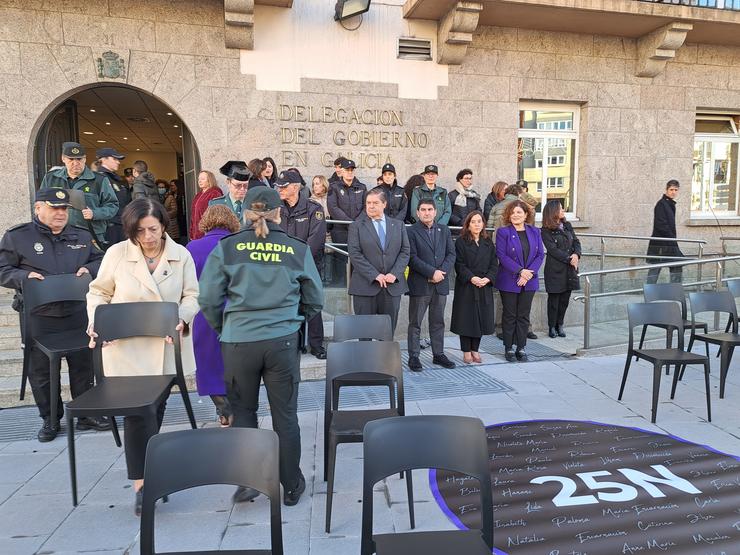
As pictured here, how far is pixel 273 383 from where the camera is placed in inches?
117

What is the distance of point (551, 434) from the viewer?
4.07 meters

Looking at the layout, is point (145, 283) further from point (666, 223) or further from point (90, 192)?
point (666, 223)

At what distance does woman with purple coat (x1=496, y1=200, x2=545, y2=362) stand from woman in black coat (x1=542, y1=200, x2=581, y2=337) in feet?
3.20

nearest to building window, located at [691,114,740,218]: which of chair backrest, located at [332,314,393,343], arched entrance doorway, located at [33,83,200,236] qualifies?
chair backrest, located at [332,314,393,343]

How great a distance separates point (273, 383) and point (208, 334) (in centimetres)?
101

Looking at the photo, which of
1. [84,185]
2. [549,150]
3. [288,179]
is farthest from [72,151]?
[549,150]

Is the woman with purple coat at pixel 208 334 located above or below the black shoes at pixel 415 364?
above

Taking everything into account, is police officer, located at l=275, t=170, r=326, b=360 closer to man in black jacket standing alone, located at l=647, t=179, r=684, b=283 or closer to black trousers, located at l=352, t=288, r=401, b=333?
black trousers, located at l=352, t=288, r=401, b=333

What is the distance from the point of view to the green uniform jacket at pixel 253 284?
9.47 feet

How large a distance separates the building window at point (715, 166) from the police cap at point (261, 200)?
35.2 ft

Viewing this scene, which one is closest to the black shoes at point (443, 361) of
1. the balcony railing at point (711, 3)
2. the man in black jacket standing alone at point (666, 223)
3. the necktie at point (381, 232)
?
the necktie at point (381, 232)

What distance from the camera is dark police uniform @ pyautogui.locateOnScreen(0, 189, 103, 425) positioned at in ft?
13.5

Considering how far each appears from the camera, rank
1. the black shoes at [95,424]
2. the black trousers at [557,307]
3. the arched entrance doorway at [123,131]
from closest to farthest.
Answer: the black shoes at [95,424]
the black trousers at [557,307]
the arched entrance doorway at [123,131]

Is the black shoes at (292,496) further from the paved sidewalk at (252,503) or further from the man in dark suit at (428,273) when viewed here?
the man in dark suit at (428,273)
